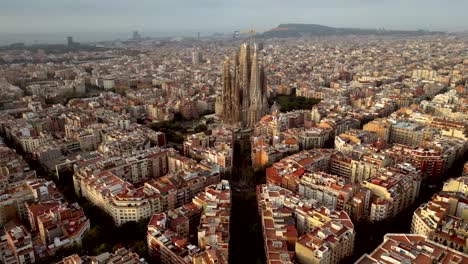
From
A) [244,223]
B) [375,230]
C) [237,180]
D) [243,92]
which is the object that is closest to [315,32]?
[243,92]

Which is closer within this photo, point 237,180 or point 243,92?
point 237,180

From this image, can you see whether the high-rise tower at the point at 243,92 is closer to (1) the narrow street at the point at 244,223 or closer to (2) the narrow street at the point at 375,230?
(1) the narrow street at the point at 244,223

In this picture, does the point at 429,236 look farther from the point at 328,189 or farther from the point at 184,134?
the point at 184,134

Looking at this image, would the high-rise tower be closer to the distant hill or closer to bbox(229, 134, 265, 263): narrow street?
bbox(229, 134, 265, 263): narrow street

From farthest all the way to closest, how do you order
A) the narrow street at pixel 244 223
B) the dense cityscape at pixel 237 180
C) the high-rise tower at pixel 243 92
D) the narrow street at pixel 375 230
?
the high-rise tower at pixel 243 92, the narrow street at pixel 375 230, the narrow street at pixel 244 223, the dense cityscape at pixel 237 180

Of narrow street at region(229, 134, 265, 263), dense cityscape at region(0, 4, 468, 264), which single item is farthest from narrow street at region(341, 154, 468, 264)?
narrow street at region(229, 134, 265, 263)

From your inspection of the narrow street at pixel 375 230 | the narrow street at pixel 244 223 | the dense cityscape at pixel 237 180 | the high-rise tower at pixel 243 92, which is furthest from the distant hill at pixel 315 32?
the narrow street at pixel 375 230

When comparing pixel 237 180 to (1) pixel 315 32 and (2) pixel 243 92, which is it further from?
(1) pixel 315 32
